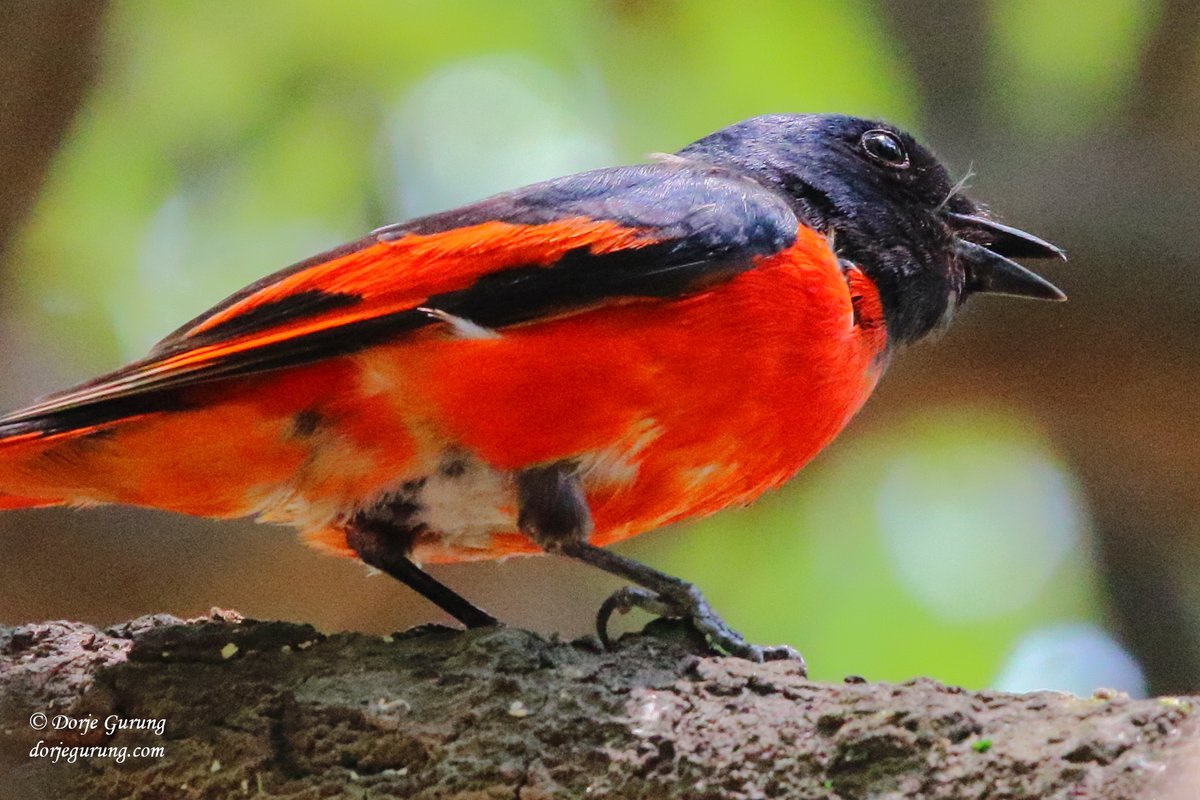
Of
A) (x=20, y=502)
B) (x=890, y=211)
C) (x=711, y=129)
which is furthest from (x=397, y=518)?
(x=711, y=129)

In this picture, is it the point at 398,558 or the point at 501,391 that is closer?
the point at 501,391

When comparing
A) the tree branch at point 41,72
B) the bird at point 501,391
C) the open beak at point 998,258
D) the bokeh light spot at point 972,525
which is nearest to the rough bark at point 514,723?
the bird at point 501,391

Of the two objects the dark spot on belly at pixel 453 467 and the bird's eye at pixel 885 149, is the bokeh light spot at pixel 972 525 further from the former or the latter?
the dark spot on belly at pixel 453 467

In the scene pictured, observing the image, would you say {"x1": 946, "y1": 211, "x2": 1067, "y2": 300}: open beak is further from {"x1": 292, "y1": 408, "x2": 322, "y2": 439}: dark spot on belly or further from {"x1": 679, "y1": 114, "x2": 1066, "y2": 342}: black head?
{"x1": 292, "y1": 408, "x2": 322, "y2": 439}: dark spot on belly

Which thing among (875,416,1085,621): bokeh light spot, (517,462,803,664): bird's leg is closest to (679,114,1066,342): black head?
(517,462,803,664): bird's leg

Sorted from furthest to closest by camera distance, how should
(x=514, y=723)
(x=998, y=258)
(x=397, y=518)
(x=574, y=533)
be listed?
(x=998, y=258) → (x=397, y=518) → (x=574, y=533) → (x=514, y=723)

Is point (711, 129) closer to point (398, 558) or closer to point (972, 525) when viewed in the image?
point (972, 525)

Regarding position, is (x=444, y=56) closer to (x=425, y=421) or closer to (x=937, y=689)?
(x=425, y=421)
